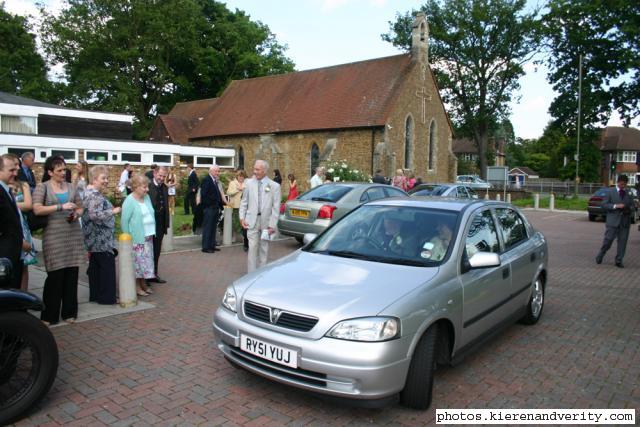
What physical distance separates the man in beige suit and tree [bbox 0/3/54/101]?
48118mm

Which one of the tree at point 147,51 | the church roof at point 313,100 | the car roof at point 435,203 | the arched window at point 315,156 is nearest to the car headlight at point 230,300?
the car roof at point 435,203

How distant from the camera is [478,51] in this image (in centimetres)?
4294

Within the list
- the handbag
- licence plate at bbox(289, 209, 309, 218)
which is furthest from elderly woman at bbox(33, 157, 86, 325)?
licence plate at bbox(289, 209, 309, 218)

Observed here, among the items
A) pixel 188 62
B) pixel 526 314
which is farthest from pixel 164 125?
pixel 526 314

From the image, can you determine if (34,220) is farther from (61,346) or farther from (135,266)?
(135,266)

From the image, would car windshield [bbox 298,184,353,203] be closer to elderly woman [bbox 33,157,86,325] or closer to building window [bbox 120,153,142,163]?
elderly woman [bbox 33,157,86,325]

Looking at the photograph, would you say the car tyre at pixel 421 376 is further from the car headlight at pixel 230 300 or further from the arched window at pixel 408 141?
the arched window at pixel 408 141

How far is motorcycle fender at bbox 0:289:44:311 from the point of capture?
3.34m

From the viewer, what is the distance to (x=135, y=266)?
21.8 feet

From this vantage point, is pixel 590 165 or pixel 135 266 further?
pixel 590 165

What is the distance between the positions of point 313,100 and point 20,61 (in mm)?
33258

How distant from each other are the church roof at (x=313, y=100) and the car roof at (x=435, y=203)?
24.8 m

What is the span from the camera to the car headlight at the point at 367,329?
3.29m

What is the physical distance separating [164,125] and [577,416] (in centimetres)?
4187
